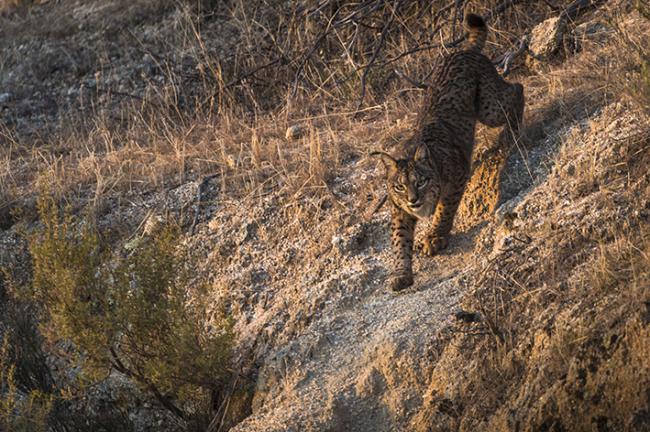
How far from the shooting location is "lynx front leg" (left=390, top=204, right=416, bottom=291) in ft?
21.0

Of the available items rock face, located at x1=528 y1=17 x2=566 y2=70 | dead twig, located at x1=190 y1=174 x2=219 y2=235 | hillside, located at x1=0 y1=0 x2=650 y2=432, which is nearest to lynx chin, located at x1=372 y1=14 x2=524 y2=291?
hillside, located at x1=0 y1=0 x2=650 y2=432

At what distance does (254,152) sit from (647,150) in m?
3.26

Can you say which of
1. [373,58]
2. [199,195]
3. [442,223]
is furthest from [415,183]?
[373,58]

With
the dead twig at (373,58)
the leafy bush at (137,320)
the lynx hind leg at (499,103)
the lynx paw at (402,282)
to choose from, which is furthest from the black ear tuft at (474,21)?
the leafy bush at (137,320)

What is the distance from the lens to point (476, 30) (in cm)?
770

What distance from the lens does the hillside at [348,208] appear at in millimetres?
5352

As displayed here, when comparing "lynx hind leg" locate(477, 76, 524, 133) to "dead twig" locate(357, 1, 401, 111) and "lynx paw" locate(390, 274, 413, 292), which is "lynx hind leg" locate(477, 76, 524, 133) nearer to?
"lynx paw" locate(390, 274, 413, 292)

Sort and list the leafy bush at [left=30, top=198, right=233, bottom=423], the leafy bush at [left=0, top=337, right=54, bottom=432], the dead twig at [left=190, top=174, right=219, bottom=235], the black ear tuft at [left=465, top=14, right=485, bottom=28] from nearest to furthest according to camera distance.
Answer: the leafy bush at [left=0, top=337, right=54, bottom=432], the leafy bush at [left=30, top=198, right=233, bottom=423], the black ear tuft at [left=465, top=14, right=485, bottom=28], the dead twig at [left=190, top=174, right=219, bottom=235]

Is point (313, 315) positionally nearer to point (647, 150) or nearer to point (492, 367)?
point (492, 367)

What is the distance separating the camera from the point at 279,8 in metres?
10.9

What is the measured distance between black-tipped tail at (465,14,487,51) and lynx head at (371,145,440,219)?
4.77ft

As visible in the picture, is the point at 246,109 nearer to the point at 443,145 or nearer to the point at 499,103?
the point at 499,103

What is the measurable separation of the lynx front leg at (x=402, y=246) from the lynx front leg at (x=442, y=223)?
0.43 feet

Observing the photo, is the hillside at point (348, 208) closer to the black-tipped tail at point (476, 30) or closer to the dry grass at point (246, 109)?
the dry grass at point (246, 109)
